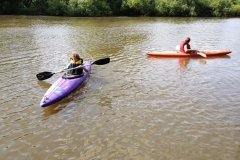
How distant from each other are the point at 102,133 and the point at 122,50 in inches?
370

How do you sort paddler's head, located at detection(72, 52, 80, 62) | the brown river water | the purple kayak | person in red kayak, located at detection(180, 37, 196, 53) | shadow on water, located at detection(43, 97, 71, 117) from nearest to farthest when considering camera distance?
the brown river water → shadow on water, located at detection(43, 97, 71, 117) → the purple kayak → paddler's head, located at detection(72, 52, 80, 62) → person in red kayak, located at detection(180, 37, 196, 53)

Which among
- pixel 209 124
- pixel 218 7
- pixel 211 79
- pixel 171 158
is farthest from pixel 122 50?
pixel 218 7

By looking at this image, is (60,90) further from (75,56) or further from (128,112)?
(128,112)

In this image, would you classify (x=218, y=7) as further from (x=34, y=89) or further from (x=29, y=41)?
(x=34, y=89)

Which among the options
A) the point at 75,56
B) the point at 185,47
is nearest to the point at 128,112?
the point at 75,56

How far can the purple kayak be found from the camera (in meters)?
7.29

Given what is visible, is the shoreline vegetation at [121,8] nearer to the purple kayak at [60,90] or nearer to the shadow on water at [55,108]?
the purple kayak at [60,90]

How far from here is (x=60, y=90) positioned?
7879 millimetres

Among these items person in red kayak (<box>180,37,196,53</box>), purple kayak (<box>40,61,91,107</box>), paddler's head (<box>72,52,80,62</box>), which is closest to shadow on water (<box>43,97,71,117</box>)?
purple kayak (<box>40,61,91,107</box>)

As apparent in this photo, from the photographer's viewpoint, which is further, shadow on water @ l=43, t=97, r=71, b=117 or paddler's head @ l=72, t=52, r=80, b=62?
paddler's head @ l=72, t=52, r=80, b=62

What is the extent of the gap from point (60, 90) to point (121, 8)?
130ft

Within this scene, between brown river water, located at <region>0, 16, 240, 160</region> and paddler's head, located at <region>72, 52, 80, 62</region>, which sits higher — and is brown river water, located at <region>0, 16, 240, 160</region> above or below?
below

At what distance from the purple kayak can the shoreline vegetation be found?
111 feet

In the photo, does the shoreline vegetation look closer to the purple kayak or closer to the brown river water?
the brown river water
